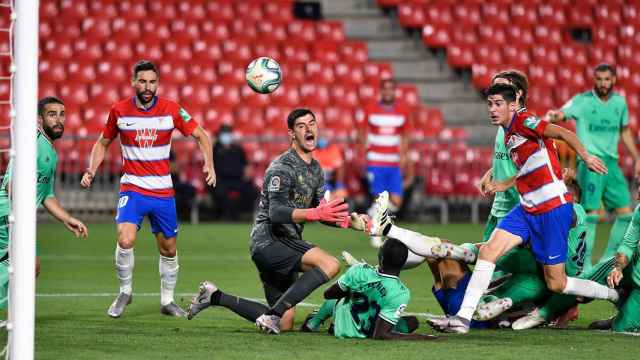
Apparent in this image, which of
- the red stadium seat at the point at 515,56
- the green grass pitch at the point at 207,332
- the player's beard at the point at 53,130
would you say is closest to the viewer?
the green grass pitch at the point at 207,332

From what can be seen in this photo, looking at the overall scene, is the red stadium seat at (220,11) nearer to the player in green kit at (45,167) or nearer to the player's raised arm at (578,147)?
the player in green kit at (45,167)

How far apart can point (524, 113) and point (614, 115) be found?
13.3 ft

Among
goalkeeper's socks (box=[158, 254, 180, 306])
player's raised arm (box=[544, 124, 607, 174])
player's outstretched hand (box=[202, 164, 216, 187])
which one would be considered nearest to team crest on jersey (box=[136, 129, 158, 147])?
player's outstretched hand (box=[202, 164, 216, 187])

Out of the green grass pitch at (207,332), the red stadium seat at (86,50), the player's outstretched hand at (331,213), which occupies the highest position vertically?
the red stadium seat at (86,50)

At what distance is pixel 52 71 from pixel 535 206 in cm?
1365

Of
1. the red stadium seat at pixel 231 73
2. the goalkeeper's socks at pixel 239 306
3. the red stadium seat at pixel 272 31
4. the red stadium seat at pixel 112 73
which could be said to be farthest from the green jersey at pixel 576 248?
the red stadium seat at pixel 272 31

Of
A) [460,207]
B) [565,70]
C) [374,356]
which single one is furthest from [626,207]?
[565,70]

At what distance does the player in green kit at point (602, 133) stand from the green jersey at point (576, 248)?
2.88 meters

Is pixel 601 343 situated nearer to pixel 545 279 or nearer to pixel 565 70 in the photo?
pixel 545 279

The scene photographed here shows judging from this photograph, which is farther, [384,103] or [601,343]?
[384,103]

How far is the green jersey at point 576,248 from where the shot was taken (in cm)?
827

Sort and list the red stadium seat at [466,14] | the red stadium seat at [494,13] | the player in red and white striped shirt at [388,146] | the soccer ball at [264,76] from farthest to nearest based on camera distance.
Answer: the red stadium seat at [494,13]
the red stadium seat at [466,14]
the player in red and white striped shirt at [388,146]
the soccer ball at [264,76]

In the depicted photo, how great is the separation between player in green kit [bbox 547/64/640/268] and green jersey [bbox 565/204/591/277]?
2.88 m

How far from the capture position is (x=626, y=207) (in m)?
11.3
